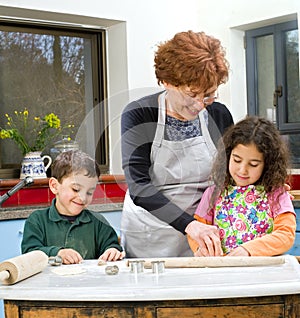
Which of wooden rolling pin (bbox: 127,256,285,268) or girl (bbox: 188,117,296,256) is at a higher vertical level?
girl (bbox: 188,117,296,256)

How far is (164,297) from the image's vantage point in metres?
1.20

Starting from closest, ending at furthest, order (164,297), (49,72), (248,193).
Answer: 1. (164,297)
2. (248,193)
3. (49,72)

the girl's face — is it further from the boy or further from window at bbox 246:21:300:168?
window at bbox 246:21:300:168

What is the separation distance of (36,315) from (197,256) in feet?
1.51

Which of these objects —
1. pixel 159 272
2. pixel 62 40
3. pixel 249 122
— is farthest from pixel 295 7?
pixel 159 272

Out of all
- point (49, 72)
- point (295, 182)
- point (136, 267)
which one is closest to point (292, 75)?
point (295, 182)

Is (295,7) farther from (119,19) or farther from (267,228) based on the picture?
(267,228)

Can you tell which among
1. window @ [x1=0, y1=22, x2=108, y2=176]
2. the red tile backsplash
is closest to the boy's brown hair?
window @ [x1=0, y1=22, x2=108, y2=176]

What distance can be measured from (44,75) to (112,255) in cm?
223

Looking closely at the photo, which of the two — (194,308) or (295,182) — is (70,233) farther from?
(295,182)

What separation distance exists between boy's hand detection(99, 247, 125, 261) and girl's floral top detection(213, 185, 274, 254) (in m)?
0.26

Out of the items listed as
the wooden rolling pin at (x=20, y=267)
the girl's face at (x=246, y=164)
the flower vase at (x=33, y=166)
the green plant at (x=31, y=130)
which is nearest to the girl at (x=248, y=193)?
the girl's face at (x=246, y=164)

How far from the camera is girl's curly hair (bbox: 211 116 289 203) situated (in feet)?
5.41

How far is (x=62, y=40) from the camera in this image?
377 centimetres
